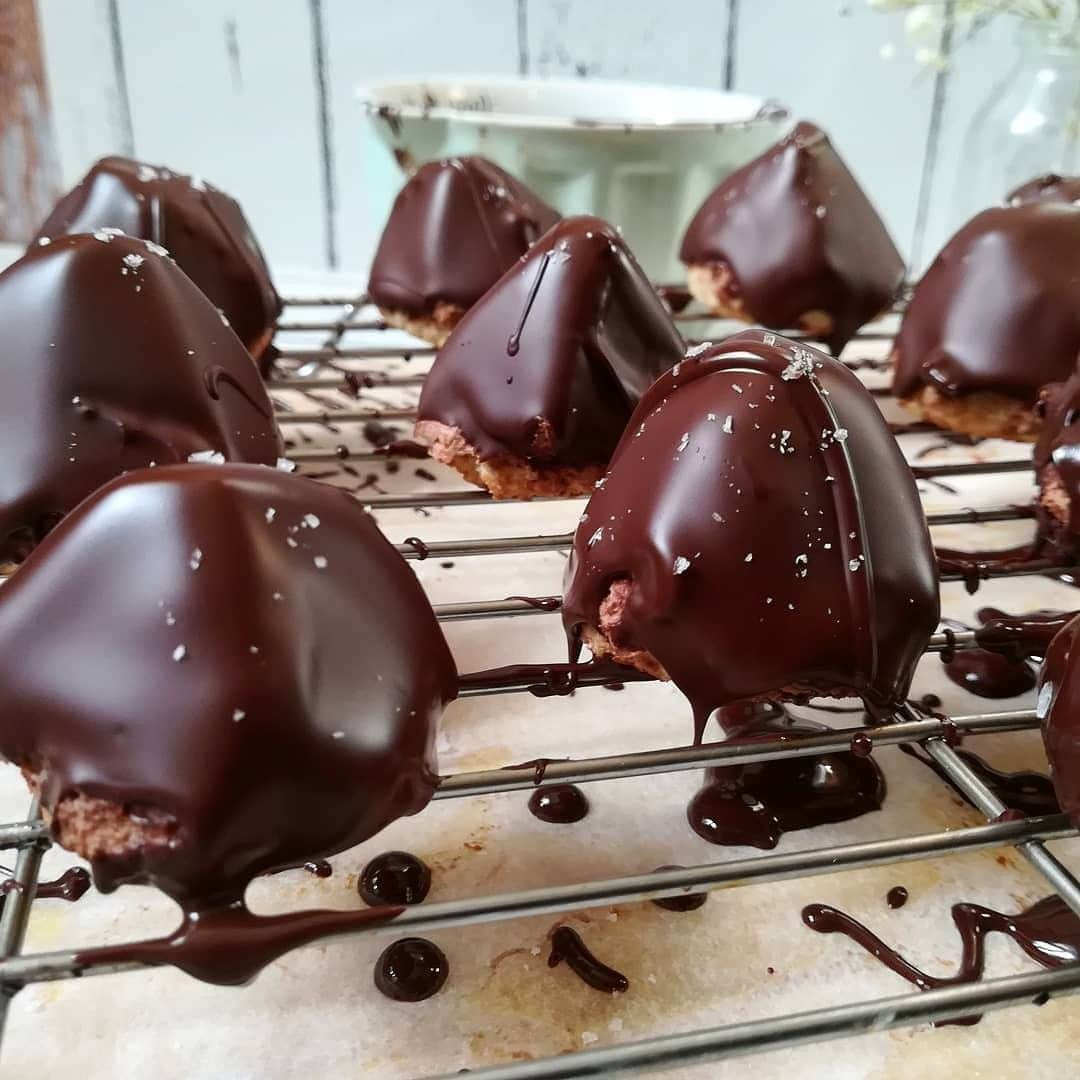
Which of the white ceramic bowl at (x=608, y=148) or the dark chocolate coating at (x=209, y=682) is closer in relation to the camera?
the dark chocolate coating at (x=209, y=682)

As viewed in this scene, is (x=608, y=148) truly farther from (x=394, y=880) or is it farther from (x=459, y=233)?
(x=394, y=880)

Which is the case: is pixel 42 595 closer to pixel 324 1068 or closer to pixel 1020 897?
pixel 324 1068

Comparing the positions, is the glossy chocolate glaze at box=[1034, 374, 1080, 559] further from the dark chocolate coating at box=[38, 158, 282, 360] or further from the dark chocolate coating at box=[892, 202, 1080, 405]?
the dark chocolate coating at box=[38, 158, 282, 360]

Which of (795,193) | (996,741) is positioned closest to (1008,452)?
(795,193)

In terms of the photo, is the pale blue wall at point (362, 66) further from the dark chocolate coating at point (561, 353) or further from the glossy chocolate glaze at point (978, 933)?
the glossy chocolate glaze at point (978, 933)

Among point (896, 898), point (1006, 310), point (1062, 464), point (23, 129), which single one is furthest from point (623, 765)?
point (23, 129)

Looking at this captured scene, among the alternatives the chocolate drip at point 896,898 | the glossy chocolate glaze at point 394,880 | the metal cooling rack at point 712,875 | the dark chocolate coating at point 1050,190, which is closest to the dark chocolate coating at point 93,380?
the metal cooling rack at point 712,875

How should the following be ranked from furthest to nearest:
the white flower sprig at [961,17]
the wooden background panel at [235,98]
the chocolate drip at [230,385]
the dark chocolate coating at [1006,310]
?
the wooden background panel at [235,98], the white flower sprig at [961,17], the dark chocolate coating at [1006,310], the chocolate drip at [230,385]
